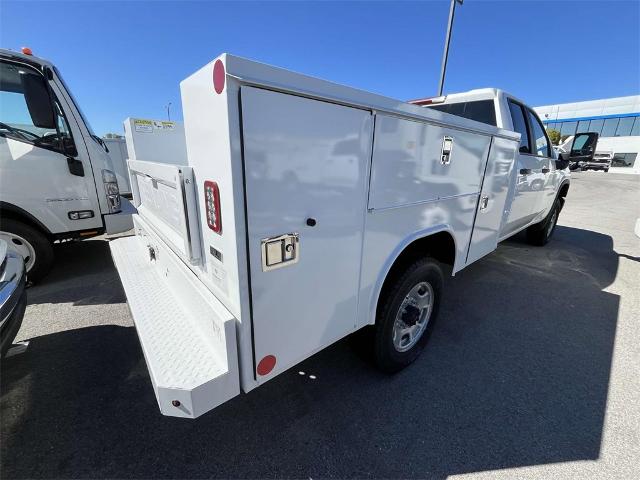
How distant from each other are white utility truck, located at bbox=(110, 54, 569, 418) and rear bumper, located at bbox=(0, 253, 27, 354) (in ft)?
2.13

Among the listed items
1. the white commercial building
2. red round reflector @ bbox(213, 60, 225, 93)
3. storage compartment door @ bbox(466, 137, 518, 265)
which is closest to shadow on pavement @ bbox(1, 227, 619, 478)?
storage compartment door @ bbox(466, 137, 518, 265)

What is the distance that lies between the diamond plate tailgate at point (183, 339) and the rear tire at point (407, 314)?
3.66ft

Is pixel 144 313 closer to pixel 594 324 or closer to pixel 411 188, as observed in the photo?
pixel 411 188

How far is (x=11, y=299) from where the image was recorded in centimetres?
198

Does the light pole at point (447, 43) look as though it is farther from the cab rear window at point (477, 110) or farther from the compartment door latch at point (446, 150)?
the compartment door latch at point (446, 150)

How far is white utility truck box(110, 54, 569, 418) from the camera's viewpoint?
45.5 inches

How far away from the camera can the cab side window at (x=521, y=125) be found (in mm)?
3488

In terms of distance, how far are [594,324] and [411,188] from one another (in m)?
2.96

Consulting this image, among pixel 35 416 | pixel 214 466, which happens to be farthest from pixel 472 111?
pixel 35 416

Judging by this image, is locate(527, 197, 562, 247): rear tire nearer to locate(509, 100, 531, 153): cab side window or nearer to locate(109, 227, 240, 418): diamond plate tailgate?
locate(509, 100, 531, 153): cab side window

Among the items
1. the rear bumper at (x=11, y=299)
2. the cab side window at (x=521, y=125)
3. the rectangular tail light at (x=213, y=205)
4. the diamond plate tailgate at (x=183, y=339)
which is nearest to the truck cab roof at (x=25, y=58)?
the rear bumper at (x=11, y=299)

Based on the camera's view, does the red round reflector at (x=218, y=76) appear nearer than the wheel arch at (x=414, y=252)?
Yes

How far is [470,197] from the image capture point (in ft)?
8.32

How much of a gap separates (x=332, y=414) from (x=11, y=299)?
2.26m
